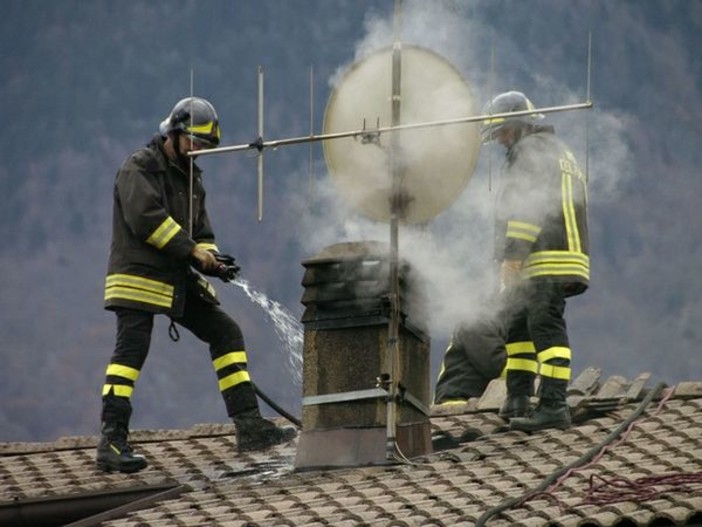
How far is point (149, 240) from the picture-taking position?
1195cm

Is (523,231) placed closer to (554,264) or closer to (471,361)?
(554,264)

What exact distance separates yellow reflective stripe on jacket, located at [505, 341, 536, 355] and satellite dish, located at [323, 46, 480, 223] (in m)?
A: 1.30

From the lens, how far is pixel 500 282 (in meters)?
12.3

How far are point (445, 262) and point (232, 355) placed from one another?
1.54 meters

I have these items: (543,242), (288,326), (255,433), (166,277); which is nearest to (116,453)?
(255,433)

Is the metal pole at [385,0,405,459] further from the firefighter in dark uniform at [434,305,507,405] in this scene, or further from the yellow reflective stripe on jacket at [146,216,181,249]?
the firefighter in dark uniform at [434,305,507,405]

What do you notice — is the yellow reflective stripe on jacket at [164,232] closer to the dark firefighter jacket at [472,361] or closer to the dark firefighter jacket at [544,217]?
the dark firefighter jacket at [544,217]

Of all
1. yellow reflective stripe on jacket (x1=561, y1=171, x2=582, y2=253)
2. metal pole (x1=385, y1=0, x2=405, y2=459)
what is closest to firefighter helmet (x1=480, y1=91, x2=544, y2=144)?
yellow reflective stripe on jacket (x1=561, y1=171, x2=582, y2=253)

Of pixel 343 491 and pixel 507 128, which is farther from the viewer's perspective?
pixel 507 128

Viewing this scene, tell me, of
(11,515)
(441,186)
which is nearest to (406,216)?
(441,186)

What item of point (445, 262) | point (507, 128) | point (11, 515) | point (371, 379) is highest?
point (507, 128)

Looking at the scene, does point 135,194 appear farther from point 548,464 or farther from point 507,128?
point 548,464

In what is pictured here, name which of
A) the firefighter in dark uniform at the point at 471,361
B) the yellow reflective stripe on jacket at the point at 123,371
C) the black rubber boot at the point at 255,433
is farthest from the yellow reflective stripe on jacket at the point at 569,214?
the firefighter in dark uniform at the point at 471,361

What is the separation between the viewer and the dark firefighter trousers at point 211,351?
11.9m
